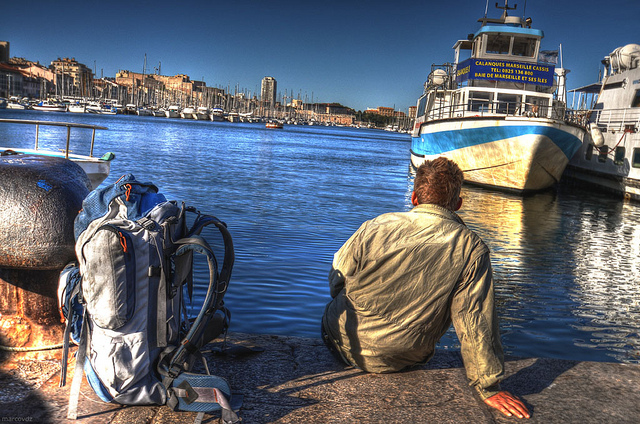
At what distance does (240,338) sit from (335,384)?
0.94m

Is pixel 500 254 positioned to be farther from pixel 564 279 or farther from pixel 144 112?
pixel 144 112

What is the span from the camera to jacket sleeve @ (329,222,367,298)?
3.17 metres

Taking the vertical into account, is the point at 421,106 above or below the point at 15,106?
above

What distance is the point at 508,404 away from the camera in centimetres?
301

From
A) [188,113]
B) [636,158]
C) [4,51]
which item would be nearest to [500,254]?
[636,158]

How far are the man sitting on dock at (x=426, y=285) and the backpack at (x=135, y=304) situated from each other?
0.86 m

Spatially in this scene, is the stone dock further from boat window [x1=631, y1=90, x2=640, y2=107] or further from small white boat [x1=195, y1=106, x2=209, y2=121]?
small white boat [x1=195, y1=106, x2=209, y2=121]

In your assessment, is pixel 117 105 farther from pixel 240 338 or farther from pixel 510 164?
pixel 240 338

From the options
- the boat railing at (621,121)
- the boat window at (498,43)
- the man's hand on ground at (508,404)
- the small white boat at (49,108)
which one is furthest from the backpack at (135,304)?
the small white boat at (49,108)

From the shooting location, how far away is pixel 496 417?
2.95m

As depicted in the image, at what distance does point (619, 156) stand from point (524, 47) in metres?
6.35

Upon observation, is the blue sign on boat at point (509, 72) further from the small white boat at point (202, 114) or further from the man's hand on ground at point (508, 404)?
the small white boat at point (202, 114)

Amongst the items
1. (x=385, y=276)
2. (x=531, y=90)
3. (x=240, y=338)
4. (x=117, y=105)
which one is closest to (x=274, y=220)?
(x=240, y=338)

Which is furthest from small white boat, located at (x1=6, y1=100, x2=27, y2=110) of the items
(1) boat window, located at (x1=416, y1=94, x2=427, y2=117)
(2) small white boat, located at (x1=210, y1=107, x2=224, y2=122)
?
(1) boat window, located at (x1=416, y1=94, x2=427, y2=117)
